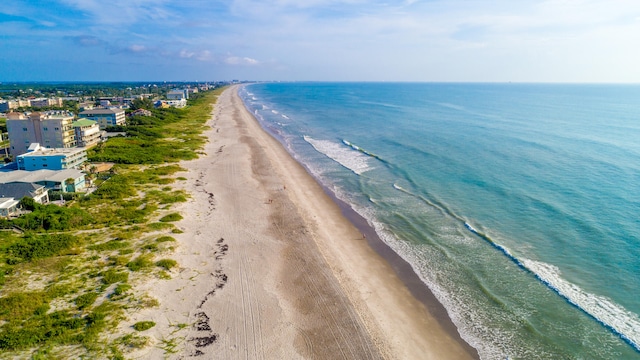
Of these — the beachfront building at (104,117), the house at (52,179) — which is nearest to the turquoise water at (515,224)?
the house at (52,179)

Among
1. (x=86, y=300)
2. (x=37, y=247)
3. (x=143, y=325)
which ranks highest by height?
(x=37, y=247)

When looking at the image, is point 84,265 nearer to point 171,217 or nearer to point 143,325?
point 171,217

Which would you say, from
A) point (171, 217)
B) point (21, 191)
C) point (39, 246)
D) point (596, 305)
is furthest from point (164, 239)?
point (596, 305)

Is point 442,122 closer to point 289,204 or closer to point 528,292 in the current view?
point 289,204

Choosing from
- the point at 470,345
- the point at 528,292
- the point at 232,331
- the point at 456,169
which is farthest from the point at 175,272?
the point at 456,169

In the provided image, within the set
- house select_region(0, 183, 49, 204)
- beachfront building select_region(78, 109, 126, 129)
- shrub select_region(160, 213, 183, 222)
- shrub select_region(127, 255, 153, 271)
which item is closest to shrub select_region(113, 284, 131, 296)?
shrub select_region(127, 255, 153, 271)

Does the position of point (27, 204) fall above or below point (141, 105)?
below
